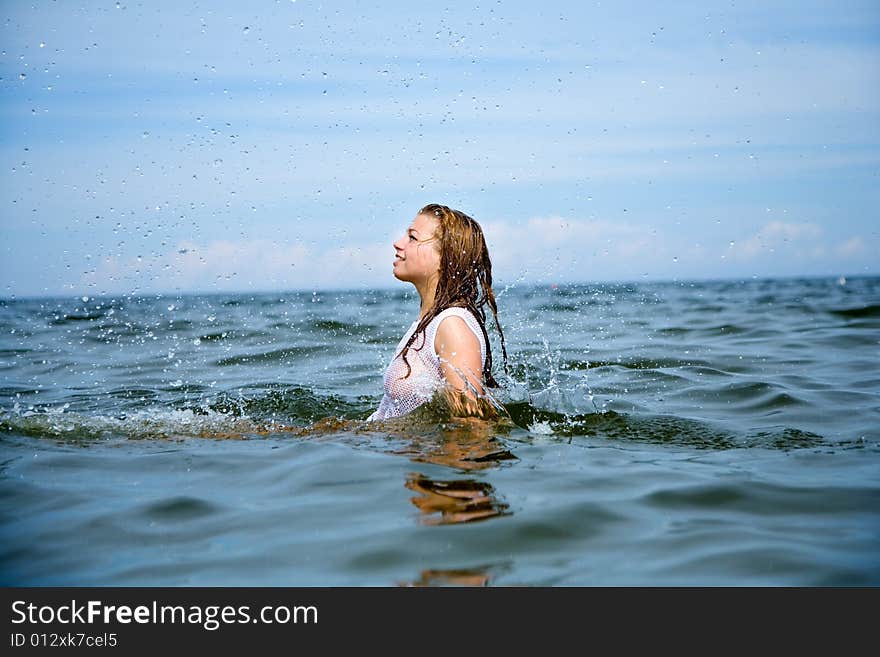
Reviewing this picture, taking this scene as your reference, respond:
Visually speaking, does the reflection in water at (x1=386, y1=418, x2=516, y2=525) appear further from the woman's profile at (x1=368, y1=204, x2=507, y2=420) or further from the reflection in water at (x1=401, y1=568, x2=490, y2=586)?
the reflection in water at (x1=401, y1=568, x2=490, y2=586)

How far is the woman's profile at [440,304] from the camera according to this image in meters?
6.17

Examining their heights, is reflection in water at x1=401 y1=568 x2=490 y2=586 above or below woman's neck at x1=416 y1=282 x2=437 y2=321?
below

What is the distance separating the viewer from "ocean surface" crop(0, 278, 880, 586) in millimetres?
3748

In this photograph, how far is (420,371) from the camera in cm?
630

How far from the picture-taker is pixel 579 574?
360cm

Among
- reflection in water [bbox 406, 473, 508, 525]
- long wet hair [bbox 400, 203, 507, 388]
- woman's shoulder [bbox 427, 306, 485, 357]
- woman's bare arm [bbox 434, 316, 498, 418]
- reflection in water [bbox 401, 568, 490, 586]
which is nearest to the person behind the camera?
reflection in water [bbox 401, 568, 490, 586]

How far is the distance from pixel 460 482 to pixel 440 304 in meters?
1.75

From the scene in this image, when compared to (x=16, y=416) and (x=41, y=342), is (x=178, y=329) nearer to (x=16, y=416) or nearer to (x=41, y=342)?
(x=41, y=342)

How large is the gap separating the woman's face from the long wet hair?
4 cm

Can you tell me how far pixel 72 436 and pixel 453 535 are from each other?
374 centimetres

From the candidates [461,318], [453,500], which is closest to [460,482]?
[453,500]

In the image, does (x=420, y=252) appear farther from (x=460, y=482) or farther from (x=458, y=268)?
(x=460, y=482)

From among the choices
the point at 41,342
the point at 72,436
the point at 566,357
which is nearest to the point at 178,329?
the point at 41,342

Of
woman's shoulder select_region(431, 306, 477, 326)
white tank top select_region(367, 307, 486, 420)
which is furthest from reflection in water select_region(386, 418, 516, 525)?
woman's shoulder select_region(431, 306, 477, 326)
